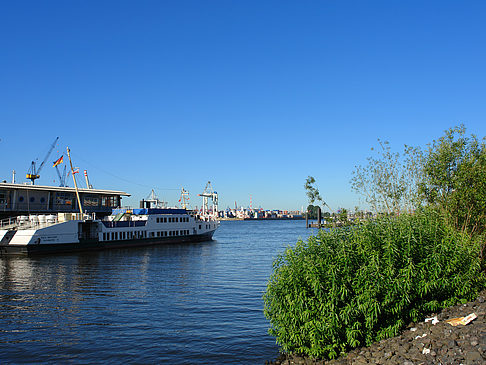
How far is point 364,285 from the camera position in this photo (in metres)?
14.0

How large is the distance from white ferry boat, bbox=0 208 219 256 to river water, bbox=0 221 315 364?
15907mm

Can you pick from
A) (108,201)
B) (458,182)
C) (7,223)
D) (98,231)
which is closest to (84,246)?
(98,231)

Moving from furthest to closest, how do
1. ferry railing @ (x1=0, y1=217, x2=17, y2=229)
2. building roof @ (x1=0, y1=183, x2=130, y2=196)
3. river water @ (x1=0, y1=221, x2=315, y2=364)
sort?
Result: 1. building roof @ (x1=0, y1=183, x2=130, y2=196)
2. ferry railing @ (x1=0, y1=217, x2=17, y2=229)
3. river water @ (x1=0, y1=221, x2=315, y2=364)

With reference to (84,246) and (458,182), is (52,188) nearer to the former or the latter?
(84,246)

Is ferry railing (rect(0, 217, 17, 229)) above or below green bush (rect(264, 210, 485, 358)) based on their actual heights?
above

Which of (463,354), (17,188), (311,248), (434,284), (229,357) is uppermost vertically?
(17,188)

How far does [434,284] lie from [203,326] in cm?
1290

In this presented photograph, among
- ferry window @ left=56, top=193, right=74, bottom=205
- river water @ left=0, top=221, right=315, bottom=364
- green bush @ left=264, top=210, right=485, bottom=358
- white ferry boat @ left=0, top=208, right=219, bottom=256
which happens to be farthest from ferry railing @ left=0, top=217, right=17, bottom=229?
green bush @ left=264, top=210, right=485, bottom=358

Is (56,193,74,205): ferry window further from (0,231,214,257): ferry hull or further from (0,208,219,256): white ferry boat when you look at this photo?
(0,231,214,257): ferry hull

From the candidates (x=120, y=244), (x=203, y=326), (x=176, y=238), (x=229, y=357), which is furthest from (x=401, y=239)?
(x=176, y=238)

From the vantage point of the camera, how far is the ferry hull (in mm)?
59531

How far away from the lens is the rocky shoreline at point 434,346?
11562 millimetres

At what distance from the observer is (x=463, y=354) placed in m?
11.4

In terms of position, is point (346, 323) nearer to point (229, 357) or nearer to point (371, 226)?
point (371, 226)
